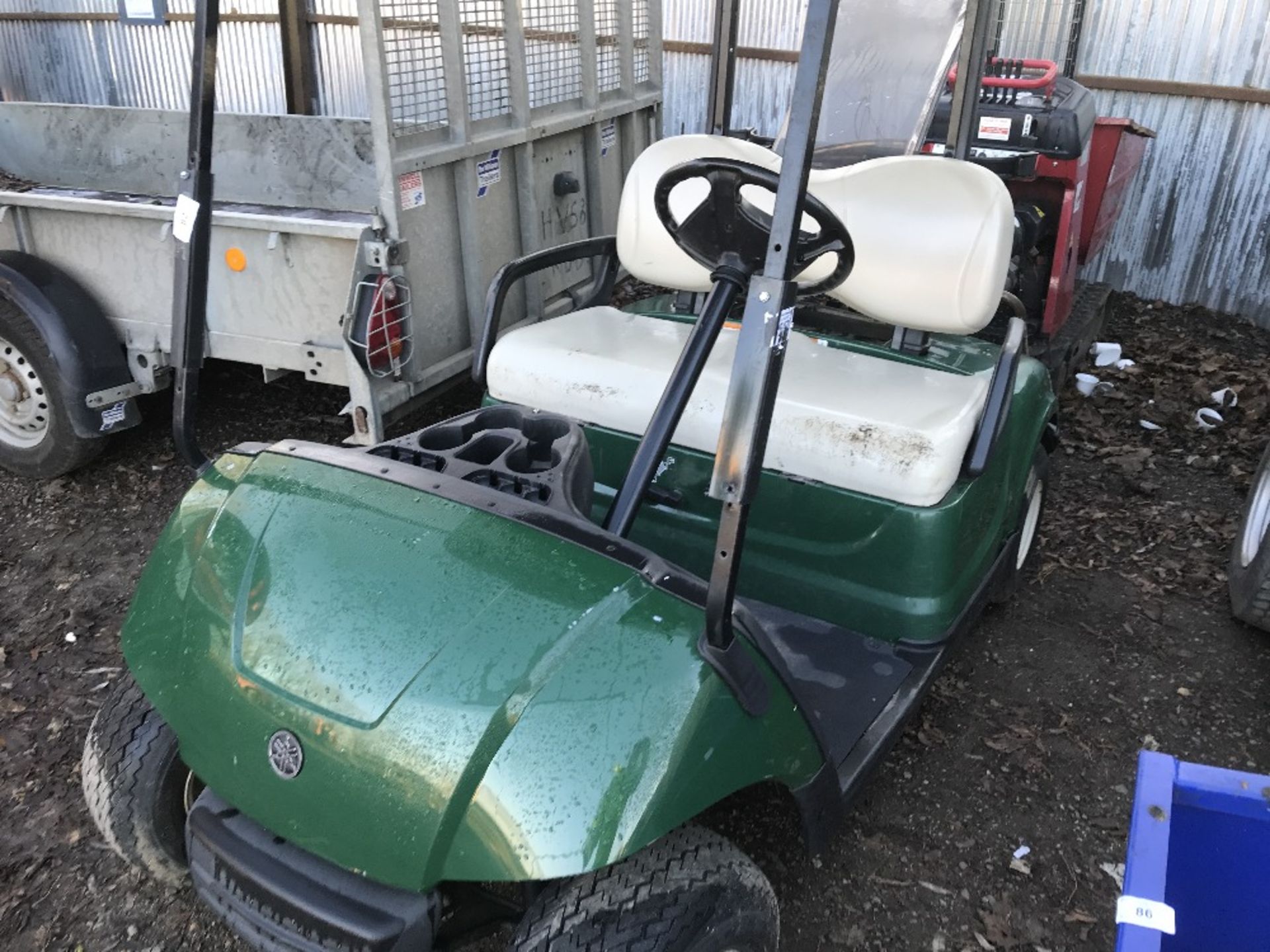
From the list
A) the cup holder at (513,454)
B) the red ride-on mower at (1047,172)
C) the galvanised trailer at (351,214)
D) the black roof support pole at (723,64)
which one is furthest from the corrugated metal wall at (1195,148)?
the cup holder at (513,454)

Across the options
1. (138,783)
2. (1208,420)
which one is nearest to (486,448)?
(138,783)

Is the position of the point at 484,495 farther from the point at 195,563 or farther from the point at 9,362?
the point at 9,362

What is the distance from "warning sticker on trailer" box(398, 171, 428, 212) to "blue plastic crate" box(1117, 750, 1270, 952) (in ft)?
7.97

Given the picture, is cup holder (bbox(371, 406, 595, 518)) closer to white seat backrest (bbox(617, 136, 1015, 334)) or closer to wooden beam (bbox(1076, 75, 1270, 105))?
white seat backrest (bbox(617, 136, 1015, 334))

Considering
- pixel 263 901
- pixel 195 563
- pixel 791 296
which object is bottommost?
pixel 263 901

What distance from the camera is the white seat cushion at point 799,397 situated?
2.38 metres

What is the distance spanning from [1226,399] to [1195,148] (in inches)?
74.4

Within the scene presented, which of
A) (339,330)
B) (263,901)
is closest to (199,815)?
(263,901)

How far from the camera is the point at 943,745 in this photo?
107 inches

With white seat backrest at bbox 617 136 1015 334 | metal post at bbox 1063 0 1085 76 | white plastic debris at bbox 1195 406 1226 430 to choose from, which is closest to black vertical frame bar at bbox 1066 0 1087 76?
metal post at bbox 1063 0 1085 76

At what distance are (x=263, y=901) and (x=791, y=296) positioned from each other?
46.7 inches

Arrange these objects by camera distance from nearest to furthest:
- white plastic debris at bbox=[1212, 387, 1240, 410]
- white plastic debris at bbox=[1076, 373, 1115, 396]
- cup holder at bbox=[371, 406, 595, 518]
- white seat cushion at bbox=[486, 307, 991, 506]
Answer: cup holder at bbox=[371, 406, 595, 518]
white seat cushion at bbox=[486, 307, 991, 506]
white plastic debris at bbox=[1212, 387, 1240, 410]
white plastic debris at bbox=[1076, 373, 1115, 396]

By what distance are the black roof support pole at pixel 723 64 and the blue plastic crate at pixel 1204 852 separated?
2.25 meters

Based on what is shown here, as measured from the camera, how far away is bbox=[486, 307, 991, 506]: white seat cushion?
2379mm
